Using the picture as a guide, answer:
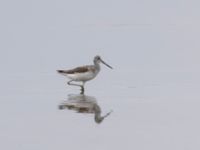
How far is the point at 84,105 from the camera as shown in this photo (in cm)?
1410

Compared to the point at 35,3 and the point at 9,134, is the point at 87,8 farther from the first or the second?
the point at 9,134

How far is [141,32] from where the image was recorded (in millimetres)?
21125

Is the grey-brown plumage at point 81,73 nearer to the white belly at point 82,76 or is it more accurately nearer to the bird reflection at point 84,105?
the white belly at point 82,76

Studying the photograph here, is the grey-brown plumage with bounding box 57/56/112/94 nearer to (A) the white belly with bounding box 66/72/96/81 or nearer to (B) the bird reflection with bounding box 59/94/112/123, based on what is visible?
Result: (A) the white belly with bounding box 66/72/96/81

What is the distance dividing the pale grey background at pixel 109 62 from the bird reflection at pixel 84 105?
0.36ft

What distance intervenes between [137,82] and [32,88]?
168cm

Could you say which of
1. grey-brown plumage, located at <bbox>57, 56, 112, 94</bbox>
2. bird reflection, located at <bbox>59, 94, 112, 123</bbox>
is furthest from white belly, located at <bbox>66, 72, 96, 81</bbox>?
bird reflection, located at <bbox>59, 94, 112, 123</bbox>

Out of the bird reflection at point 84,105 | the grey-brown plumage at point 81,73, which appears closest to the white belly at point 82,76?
the grey-brown plumage at point 81,73

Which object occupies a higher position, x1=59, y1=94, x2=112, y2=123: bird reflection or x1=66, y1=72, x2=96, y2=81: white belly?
x1=66, y1=72, x2=96, y2=81: white belly

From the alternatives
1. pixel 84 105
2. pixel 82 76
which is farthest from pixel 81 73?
pixel 84 105

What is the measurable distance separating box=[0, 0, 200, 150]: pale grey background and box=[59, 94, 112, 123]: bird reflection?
0.36ft

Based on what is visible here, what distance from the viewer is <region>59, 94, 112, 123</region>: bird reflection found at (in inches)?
526

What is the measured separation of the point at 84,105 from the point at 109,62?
12.4 feet

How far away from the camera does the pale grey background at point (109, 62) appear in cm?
1247
